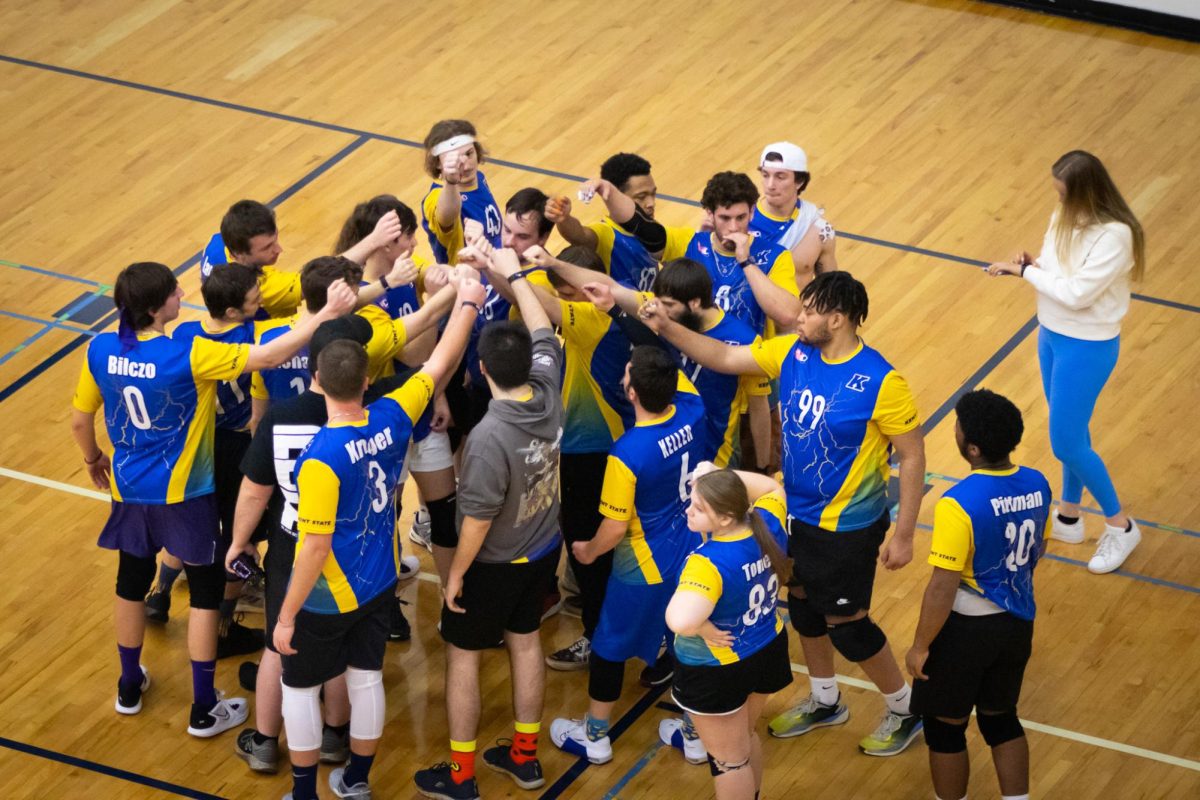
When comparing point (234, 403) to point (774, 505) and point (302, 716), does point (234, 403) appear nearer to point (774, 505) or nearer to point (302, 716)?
point (302, 716)

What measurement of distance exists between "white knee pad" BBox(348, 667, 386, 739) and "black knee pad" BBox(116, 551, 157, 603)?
3.51ft

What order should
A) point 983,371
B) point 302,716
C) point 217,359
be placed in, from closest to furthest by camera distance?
point 302,716 < point 217,359 < point 983,371

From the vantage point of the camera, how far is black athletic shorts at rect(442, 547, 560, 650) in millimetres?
6738

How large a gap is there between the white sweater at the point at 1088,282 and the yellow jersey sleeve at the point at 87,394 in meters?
4.31

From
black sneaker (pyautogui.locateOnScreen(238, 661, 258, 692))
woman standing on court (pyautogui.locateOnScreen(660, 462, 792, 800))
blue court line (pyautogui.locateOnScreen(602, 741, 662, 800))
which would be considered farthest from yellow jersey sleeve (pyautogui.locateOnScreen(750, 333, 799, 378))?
black sneaker (pyautogui.locateOnScreen(238, 661, 258, 692))

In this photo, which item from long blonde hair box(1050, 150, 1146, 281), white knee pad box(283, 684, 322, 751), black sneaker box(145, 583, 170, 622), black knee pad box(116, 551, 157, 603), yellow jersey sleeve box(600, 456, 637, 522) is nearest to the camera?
white knee pad box(283, 684, 322, 751)

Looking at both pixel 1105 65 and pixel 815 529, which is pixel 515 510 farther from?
pixel 1105 65

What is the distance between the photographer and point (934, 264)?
428 inches

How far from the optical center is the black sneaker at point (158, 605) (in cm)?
800

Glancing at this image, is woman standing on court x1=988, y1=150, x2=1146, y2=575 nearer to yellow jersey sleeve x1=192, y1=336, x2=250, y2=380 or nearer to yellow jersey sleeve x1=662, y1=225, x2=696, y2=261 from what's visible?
yellow jersey sleeve x1=662, y1=225, x2=696, y2=261

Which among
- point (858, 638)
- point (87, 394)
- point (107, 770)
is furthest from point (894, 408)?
point (107, 770)

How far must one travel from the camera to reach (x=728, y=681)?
6199 millimetres

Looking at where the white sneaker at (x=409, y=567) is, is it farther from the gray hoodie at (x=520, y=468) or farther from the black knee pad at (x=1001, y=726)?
the black knee pad at (x=1001, y=726)

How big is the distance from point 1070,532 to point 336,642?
4.02m
